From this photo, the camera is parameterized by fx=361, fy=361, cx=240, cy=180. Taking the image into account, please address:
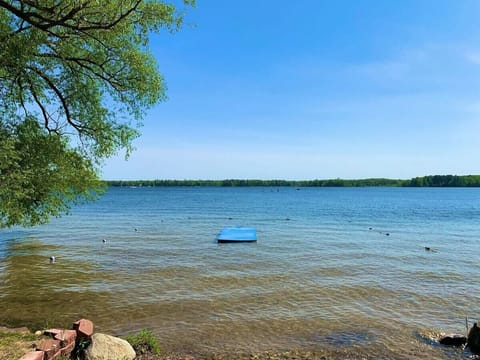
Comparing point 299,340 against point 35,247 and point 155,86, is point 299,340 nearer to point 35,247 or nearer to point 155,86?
point 155,86

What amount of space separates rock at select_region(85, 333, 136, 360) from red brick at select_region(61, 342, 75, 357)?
1.07 ft

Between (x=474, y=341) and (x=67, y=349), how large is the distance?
32.1 ft

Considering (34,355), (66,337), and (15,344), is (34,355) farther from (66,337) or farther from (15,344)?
(15,344)

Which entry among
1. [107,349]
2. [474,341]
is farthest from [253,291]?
[107,349]

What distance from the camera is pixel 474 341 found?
9289 mm

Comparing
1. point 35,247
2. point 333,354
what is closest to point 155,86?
point 333,354

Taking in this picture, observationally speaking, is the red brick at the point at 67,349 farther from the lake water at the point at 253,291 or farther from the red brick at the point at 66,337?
the lake water at the point at 253,291

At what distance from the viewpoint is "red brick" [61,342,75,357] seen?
23.8 feet

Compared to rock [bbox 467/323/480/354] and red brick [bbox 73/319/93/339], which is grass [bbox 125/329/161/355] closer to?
red brick [bbox 73/319/93/339]

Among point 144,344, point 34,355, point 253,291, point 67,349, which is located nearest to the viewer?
point 34,355

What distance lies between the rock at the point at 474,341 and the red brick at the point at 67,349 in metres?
9.62

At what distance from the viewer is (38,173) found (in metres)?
11.6

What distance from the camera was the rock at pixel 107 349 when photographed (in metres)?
7.48

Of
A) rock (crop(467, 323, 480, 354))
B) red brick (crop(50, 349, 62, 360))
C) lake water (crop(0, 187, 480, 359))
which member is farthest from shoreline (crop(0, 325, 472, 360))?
red brick (crop(50, 349, 62, 360))
